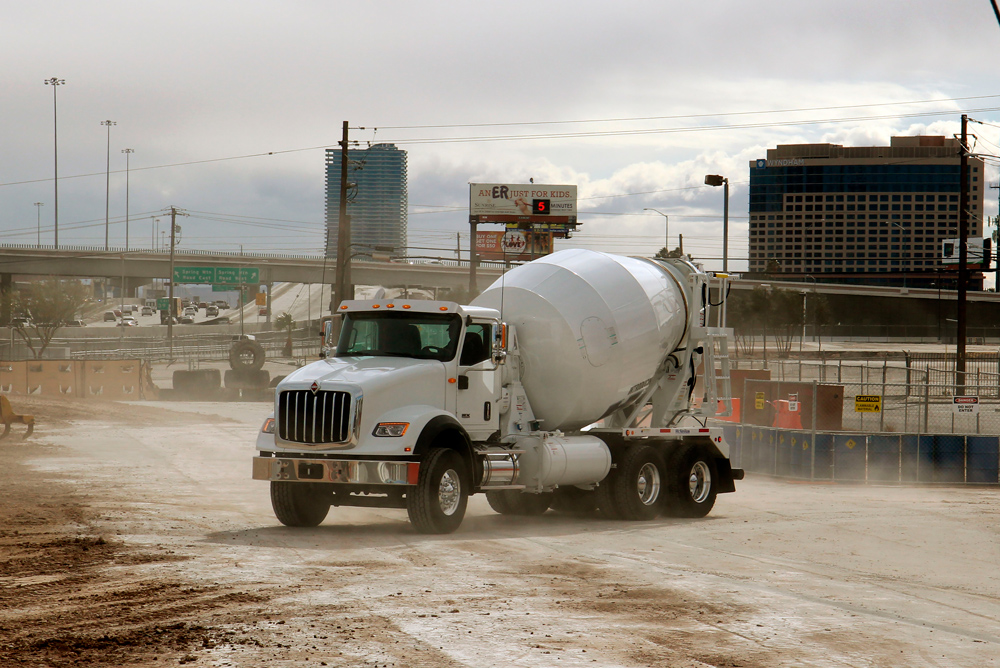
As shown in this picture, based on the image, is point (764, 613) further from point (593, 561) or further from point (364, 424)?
point (364, 424)

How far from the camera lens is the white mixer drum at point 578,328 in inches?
607

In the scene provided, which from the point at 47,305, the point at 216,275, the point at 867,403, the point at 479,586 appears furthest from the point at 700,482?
the point at 216,275

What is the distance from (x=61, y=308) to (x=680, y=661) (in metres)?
80.4

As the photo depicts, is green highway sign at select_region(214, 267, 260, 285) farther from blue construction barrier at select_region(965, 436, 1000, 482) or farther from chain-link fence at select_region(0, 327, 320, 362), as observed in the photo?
blue construction barrier at select_region(965, 436, 1000, 482)

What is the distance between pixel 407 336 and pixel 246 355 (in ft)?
121

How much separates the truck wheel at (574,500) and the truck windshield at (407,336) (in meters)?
4.03

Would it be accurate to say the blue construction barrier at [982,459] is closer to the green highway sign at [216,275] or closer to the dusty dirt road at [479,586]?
the dusty dirt road at [479,586]

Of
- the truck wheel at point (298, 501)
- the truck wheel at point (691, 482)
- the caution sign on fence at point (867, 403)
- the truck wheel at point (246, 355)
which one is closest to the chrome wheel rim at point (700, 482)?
the truck wheel at point (691, 482)

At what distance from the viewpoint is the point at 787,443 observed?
24109 millimetres

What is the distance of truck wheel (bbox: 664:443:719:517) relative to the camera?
16.7m

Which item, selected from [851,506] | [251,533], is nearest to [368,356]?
[251,533]

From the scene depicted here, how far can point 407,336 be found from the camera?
1392 cm

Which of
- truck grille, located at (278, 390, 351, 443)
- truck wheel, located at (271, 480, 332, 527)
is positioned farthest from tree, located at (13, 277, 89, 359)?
truck grille, located at (278, 390, 351, 443)

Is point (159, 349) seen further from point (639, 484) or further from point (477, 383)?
point (477, 383)
